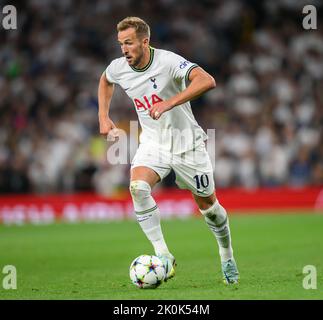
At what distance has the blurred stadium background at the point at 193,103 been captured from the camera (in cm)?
2009

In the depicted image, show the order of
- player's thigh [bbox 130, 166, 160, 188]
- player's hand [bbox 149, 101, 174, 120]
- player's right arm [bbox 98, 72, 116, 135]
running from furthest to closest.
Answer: player's right arm [bbox 98, 72, 116, 135]
player's thigh [bbox 130, 166, 160, 188]
player's hand [bbox 149, 101, 174, 120]

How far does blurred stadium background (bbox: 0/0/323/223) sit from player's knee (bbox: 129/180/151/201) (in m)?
12.0

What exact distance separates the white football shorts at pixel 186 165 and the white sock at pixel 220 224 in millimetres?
191

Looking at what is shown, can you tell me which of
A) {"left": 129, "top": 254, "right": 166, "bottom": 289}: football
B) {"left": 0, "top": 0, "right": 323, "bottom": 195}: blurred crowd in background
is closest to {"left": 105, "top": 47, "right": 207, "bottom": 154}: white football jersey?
{"left": 129, "top": 254, "right": 166, "bottom": 289}: football

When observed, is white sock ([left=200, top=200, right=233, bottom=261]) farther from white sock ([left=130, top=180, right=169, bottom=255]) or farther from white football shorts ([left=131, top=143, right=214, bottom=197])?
white sock ([left=130, top=180, right=169, bottom=255])

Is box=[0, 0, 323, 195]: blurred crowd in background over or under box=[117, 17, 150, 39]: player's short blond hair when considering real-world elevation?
over

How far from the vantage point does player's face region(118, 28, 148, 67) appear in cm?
819

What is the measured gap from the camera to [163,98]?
8422 mm

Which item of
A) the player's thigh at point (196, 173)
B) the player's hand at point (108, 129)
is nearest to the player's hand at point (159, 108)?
the player's hand at point (108, 129)

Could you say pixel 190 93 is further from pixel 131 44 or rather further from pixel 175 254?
pixel 175 254

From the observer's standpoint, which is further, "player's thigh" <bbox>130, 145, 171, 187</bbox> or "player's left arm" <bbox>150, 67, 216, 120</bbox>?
"player's thigh" <bbox>130, 145, 171, 187</bbox>

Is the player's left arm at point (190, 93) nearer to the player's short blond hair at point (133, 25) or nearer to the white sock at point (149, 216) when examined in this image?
the player's short blond hair at point (133, 25)

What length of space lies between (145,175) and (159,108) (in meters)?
0.81
